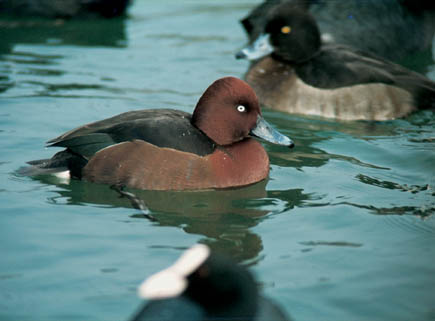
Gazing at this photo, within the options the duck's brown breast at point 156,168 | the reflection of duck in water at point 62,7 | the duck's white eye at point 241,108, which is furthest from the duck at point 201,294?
the reflection of duck in water at point 62,7

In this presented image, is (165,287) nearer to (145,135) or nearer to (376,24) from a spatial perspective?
(145,135)

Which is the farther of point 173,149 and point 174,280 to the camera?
point 173,149

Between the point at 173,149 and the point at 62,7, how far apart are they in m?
7.26

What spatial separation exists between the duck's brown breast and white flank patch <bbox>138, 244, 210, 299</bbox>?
230 centimetres

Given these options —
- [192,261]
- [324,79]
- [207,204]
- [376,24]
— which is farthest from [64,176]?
[376,24]

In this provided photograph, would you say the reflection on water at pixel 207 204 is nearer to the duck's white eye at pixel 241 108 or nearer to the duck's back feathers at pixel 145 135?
the duck's back feathers at pixel 145 135

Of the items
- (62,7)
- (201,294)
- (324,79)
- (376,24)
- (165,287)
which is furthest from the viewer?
(62,7)

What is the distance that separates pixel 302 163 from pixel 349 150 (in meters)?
0.66

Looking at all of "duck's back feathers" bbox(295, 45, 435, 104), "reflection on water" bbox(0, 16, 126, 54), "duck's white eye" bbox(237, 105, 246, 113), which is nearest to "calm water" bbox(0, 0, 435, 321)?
"duck's back feathers" bbox(295, 45, 435, 104)

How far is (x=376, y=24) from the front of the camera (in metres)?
9.96

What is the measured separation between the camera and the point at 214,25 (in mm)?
12211

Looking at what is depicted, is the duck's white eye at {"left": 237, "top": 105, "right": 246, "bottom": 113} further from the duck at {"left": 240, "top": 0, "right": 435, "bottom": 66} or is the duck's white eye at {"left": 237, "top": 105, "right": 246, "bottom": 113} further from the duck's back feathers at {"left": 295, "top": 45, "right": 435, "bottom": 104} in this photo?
the duck at {"left": 240, "top": 0, "right": 435, "bottom": 66}

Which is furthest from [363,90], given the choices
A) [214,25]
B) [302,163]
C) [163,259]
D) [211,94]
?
[214,25]

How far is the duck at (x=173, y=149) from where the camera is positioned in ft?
17.9
